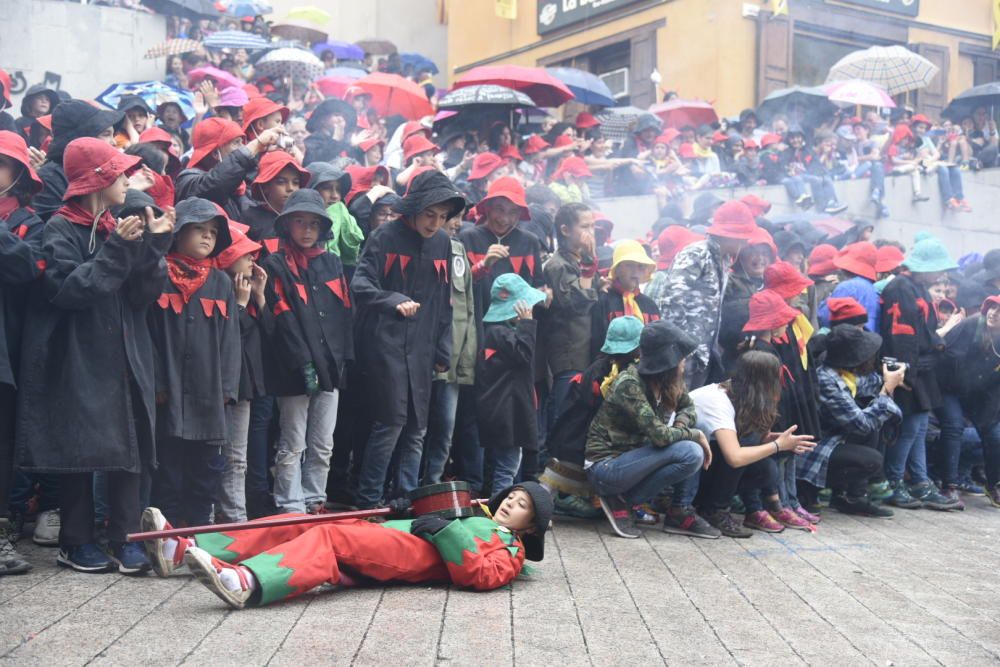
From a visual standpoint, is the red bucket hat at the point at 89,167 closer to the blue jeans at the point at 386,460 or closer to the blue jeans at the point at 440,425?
the blue jeans at the point at 386,460

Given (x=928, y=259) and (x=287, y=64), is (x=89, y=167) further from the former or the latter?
(x=287, y=64)

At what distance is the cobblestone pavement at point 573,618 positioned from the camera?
4.23 m

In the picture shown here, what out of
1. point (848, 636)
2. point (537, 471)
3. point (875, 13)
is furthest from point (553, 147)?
point (875, 13)

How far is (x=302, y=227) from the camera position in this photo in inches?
258

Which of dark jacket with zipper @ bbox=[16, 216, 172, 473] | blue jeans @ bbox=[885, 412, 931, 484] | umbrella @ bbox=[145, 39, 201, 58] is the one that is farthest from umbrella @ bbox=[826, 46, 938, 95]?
dark jacket with zipper @ bbox=[16, 216, 172, 473]

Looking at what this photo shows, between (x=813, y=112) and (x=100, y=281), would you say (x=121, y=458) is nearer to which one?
(x=100, y=281)

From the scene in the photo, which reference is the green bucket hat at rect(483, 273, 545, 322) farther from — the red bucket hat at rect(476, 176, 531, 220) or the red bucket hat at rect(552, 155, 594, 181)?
the red bucket hat at rect(552, 155, 594, 181)

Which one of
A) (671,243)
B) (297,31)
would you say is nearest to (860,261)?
(671,243)

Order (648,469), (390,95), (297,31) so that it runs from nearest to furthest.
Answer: (648,469)
(390,95)
(297,31)

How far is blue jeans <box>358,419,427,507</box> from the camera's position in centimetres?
671

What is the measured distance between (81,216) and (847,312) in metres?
5.48

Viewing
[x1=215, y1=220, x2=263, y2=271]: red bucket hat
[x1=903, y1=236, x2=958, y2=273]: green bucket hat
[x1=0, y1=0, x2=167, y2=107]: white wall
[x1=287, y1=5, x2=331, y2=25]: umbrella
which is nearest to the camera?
[x1=215, y1=220, x2=263, y2=271]: red bucket hat

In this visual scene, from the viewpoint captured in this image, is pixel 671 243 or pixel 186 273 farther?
pixel 671 243

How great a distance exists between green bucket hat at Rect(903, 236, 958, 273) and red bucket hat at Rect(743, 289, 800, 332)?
1981mm
